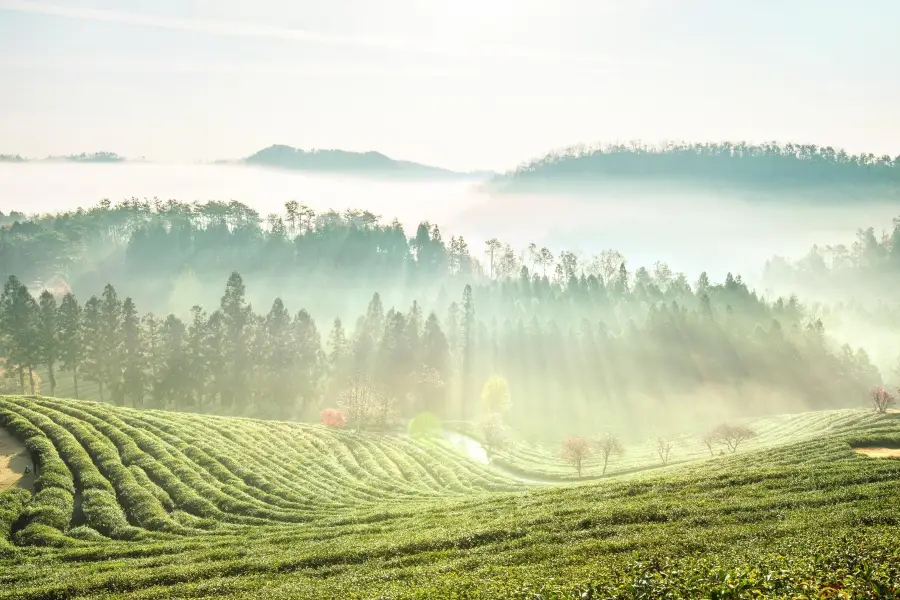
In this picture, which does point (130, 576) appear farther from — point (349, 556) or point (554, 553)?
point (554, 553)

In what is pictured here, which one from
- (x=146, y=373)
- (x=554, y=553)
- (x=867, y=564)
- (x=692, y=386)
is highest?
(x=867, y=564)

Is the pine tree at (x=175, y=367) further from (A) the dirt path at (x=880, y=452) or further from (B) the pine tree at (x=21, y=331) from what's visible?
(A) the dirt path at (x=880, y=452)

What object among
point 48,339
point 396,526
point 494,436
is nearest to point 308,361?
point 494,436

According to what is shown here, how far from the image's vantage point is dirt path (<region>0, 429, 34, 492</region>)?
43719 millimetres

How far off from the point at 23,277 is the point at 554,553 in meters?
224

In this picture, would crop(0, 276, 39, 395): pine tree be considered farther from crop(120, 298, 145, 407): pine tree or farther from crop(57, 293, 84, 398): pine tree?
crop(120, 298, 145, 407): pine tree

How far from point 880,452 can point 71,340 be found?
123 m

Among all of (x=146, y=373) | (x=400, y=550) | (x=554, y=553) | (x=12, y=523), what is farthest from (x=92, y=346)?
(x=554, y=553)

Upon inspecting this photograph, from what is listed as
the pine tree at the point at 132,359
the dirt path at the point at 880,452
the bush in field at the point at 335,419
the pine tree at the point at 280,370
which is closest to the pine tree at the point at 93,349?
the pine tree at the point at 132,359

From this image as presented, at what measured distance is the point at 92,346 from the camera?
368 ft

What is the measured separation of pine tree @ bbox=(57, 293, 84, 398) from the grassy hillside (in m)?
56.0

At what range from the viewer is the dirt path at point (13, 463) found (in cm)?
4372

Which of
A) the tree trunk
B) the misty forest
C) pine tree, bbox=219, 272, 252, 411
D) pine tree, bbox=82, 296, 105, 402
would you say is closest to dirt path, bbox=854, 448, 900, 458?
the misty forest

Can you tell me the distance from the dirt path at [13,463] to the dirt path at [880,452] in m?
64.7
